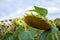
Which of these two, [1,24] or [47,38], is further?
[1,24]

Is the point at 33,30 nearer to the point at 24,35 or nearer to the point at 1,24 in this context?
the point at 24,35

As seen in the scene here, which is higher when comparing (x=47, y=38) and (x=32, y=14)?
(x=32, y=14)

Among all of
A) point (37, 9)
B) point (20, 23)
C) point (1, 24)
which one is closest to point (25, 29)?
point (20, 23)

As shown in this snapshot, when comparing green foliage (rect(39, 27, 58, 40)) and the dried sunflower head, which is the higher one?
the dried sunflower head

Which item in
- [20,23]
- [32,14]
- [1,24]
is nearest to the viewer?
[32,14]

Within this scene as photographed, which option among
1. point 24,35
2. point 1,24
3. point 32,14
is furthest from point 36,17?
point 1,24

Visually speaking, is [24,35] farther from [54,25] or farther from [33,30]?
[54,25]

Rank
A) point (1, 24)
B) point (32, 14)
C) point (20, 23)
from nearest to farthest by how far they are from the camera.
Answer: point (32, 14) → point (20, 23) → point (1, 24)

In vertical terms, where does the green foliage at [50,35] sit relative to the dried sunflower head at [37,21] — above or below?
below
